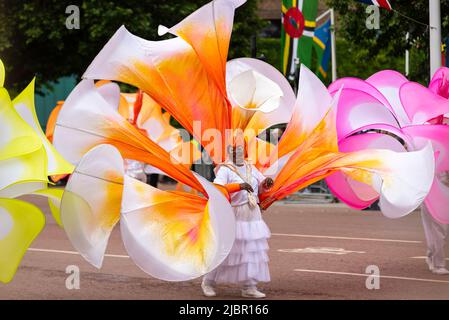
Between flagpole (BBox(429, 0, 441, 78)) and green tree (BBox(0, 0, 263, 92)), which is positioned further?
green tree (BBox(0, 0, 263, 92))

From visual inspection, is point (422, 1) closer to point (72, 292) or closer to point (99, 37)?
point (99, 37)

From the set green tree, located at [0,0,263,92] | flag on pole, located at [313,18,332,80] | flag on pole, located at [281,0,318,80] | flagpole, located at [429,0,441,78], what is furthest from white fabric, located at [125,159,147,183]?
green tree, located at [0,0,263,92]

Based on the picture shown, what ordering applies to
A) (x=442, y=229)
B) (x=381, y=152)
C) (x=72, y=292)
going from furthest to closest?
(x=442, y=229), (x=72, y=292), (x=381, y=152)

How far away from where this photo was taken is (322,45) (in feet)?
96.9

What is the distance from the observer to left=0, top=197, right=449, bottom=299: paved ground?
37.8ft

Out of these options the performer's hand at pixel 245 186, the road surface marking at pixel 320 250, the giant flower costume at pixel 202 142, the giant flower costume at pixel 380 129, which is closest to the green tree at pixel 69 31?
the road surface marking at pixel 320 250

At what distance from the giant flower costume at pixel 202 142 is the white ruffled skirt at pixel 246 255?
288 mm

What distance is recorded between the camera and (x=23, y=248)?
998 centimetres

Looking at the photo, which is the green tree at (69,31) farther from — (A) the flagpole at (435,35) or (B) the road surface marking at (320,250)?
(B) the road surface marking at (320,250)

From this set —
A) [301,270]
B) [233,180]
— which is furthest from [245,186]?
[301,270]

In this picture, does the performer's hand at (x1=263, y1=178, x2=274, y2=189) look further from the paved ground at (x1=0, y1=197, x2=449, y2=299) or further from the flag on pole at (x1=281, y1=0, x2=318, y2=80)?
the flag on pole at (x1=281, y1=0, x2=318, y2=80)

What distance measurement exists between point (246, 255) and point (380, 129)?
2092 mm
